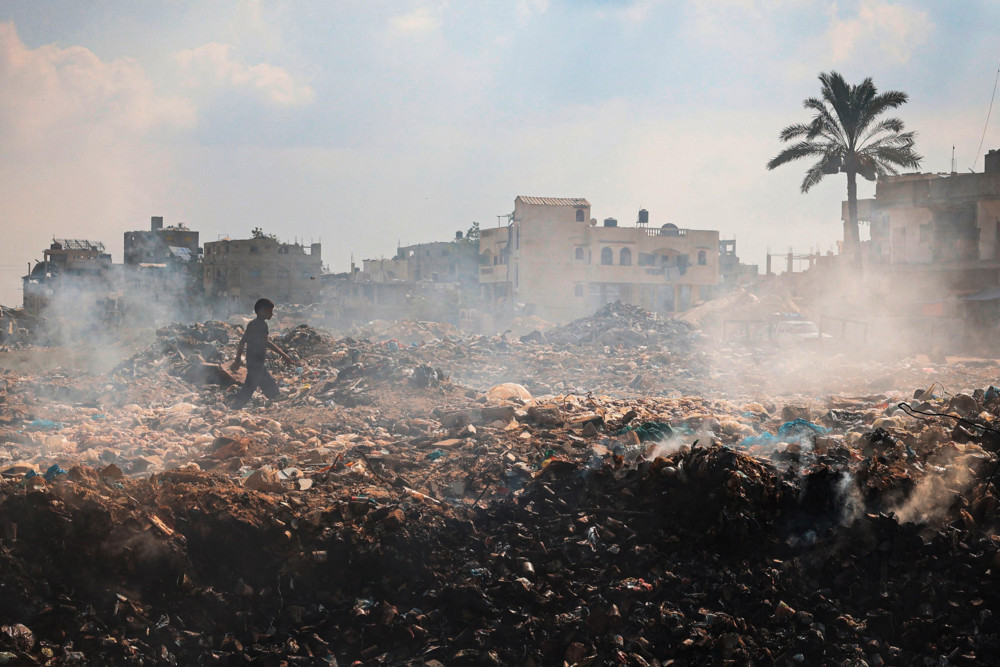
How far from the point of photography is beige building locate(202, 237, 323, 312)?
44.0 m

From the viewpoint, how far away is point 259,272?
44.8m

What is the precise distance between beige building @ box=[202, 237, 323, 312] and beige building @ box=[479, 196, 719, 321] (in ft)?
41.3

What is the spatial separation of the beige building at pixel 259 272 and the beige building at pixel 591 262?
41.3 feet

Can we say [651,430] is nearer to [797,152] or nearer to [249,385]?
[249,385]

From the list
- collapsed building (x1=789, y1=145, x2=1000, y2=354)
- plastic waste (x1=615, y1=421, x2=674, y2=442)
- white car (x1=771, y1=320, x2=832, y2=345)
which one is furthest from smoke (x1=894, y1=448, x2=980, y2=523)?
collapsed building (x1=789, y1=145, x2=1000, y2=354)

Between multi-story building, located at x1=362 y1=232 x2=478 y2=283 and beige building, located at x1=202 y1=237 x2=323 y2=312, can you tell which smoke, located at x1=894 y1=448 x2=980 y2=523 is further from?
multi-story building, located at x1=362 y1=232 x2=478 y2=283

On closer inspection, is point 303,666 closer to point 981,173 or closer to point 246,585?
point 246,585

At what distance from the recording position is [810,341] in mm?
21969

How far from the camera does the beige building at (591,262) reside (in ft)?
131

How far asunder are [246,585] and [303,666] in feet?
2.05

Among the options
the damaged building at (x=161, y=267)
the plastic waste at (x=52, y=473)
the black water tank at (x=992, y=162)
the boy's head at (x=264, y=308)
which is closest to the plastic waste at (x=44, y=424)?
the boy's head at (x=264, y=308)

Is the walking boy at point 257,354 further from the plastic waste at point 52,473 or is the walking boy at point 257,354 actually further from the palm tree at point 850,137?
the palm tree at point 850,137

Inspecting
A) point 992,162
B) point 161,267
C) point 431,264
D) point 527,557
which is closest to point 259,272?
point 161,267

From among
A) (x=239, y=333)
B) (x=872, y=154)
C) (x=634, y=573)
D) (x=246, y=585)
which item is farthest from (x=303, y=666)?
(x=872, y=154)
